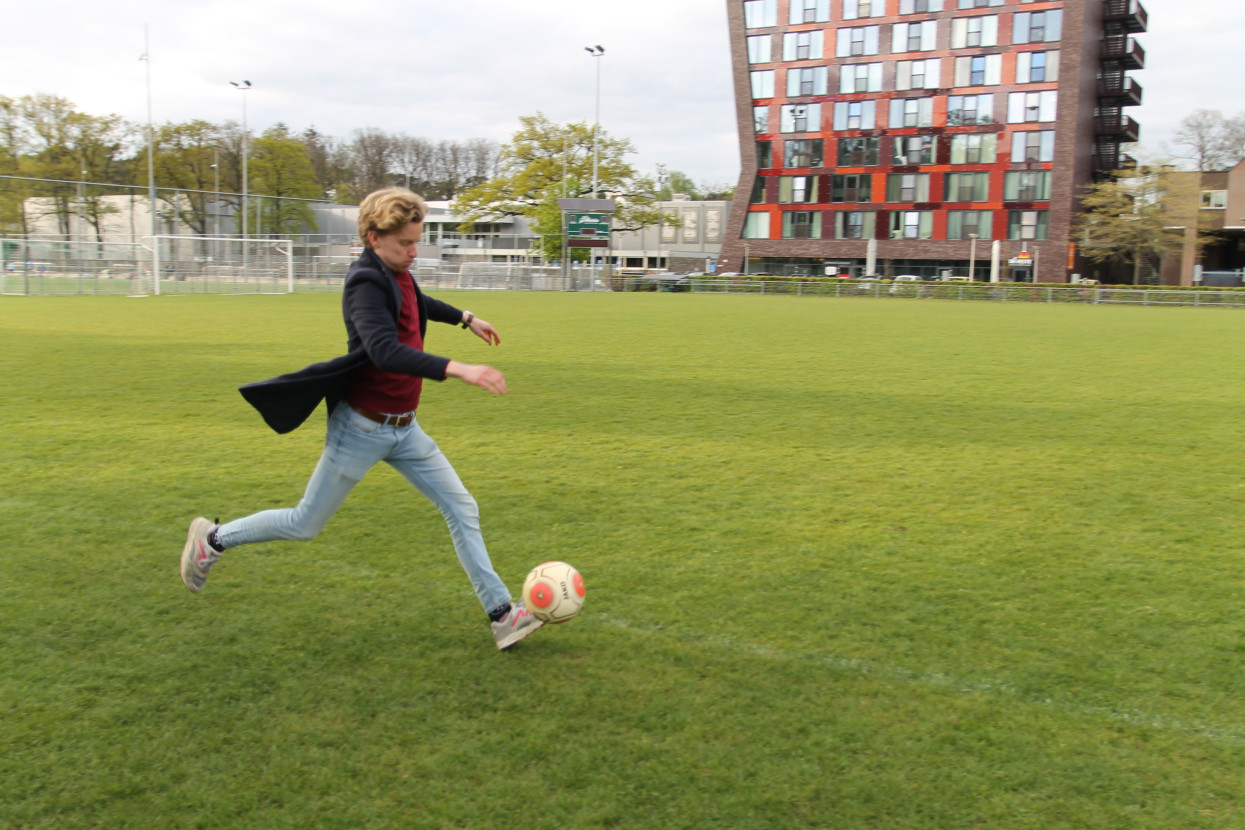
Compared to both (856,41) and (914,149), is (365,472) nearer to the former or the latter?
(914,149)

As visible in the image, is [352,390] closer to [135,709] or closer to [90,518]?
[135,709]

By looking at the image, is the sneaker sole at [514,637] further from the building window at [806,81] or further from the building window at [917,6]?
the building window at [806,81]

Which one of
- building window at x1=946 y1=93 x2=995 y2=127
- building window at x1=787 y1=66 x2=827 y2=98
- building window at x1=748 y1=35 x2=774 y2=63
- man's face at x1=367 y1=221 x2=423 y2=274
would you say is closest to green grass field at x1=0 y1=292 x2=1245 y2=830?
man's face at x1=367 y1=221 x2=423 y2=274

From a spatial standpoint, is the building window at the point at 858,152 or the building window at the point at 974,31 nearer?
the building window at the point at 974,31

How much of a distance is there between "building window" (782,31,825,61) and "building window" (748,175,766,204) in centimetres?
849

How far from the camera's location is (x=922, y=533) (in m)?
6.20

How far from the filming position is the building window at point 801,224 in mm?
70188

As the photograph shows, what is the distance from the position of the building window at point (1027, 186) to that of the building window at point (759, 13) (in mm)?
19668

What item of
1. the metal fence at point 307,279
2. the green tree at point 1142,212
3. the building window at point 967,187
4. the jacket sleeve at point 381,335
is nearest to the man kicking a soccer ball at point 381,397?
the jacket sleeve at point 381,335

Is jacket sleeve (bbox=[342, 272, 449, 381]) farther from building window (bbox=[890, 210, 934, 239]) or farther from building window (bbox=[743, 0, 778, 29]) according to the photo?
building window (bbox=[743, 0, 778, 29])

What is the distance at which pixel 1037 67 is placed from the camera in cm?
6322

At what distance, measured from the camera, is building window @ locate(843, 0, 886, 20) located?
66.8 m

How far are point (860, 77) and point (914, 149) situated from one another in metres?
6.34

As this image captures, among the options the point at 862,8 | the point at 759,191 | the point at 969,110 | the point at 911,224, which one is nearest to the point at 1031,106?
the point at 969,110
